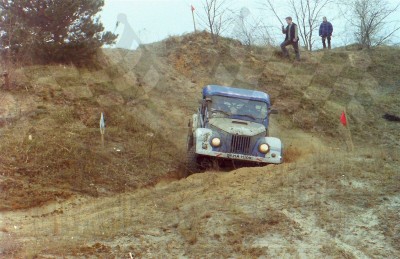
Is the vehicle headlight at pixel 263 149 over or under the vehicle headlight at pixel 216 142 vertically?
under

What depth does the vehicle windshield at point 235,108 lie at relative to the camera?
1234cm

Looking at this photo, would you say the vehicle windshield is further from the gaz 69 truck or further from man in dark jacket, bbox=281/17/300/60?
man in dark jacket, bbox=281/17/300/60

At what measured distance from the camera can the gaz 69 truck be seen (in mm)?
11570

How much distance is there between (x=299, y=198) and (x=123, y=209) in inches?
117

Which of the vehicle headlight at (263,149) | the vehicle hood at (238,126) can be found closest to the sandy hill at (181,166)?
the vehicle headlight at (263,149)

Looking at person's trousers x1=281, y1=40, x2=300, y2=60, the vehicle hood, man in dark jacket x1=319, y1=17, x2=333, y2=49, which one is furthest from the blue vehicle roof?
man in dark jacket x1=319, y1=17, x2=333, y2=49

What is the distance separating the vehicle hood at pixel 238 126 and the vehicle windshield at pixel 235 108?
7.8 inches

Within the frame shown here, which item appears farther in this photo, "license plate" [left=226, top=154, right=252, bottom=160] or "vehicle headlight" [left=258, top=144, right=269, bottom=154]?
"vehicle headlight" [left=258, top=144, right=269, bottom=154]

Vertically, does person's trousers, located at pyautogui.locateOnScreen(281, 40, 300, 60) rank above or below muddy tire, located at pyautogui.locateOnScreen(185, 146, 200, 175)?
above

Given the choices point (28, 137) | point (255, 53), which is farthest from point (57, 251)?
point (255, 53)

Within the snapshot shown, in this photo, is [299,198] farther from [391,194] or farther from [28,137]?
[28,137]

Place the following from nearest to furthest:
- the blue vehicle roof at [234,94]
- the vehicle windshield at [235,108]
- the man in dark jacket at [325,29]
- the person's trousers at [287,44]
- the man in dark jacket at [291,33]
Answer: the vehicle windshield at [235,108] < the blue vehicle roof at [234,94] < the man in dark jacket at [291,33] < the person's trousers at [287,44] < the man in dark jacket at [325,29]

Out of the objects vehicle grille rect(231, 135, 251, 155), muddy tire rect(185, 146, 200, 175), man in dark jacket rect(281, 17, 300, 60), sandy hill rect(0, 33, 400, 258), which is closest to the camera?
sandy hill rect(0, 33, 400, 258)

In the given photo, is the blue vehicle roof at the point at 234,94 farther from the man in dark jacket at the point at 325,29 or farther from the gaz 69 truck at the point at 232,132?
the man in dark jacket at the point at 325,29
